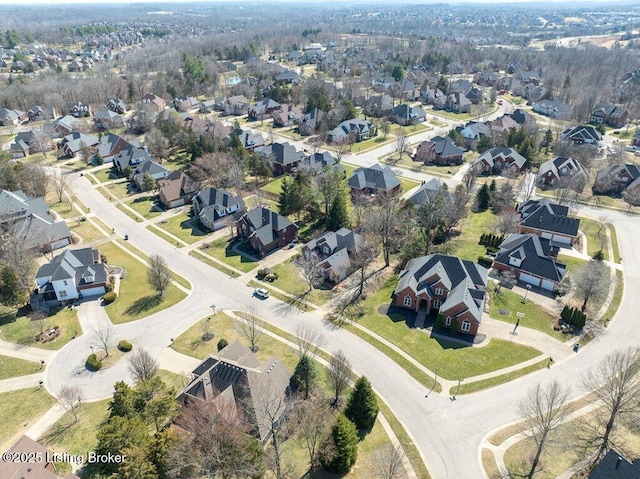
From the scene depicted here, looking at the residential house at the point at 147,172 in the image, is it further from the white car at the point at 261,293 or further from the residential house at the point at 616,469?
the residential house at the point at 616,469

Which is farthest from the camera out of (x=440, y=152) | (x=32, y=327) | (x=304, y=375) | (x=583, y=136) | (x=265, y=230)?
(x=583, y=136)

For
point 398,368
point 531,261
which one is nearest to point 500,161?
point 531,261

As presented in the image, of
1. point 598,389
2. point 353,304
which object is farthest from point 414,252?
point 598,389

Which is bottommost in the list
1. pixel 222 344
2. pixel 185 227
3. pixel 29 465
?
pixel 185 227

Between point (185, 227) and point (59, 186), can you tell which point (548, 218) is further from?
point (59, 186)

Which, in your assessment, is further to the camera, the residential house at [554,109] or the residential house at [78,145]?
the residential house at [554,109]

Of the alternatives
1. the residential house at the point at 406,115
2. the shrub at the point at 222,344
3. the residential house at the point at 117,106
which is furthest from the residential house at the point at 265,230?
the residential house at the point at 117,106
